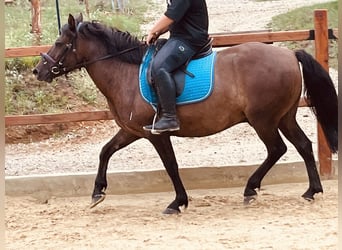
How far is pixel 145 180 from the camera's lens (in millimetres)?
6332

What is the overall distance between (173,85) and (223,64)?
1.71ft

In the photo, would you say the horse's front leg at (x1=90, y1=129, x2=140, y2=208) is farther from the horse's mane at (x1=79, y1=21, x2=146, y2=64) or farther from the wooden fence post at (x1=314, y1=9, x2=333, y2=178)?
the wooden fence post at (x1=314, y1=9, x2=333, y2=178)

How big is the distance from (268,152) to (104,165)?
5.14 feet

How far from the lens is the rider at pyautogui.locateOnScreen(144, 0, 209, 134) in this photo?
5.21 metres

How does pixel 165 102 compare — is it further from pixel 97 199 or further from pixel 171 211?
pixel 97 199

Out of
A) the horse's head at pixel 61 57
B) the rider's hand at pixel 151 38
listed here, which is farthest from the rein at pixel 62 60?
the rider's hand at pixel 151 38

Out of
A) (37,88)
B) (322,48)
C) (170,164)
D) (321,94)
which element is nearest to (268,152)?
(321,94)

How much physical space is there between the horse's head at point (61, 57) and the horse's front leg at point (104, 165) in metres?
0.84

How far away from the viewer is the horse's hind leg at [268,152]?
550 centimetres

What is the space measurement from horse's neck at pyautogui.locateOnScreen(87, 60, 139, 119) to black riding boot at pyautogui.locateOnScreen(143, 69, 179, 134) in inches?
13.5

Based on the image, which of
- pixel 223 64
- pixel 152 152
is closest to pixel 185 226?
pixel 223 64

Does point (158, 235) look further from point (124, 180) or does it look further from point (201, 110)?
point (124, 180)

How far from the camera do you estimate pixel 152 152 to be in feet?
26.6

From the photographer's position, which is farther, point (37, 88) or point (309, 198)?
point (37, 88)
